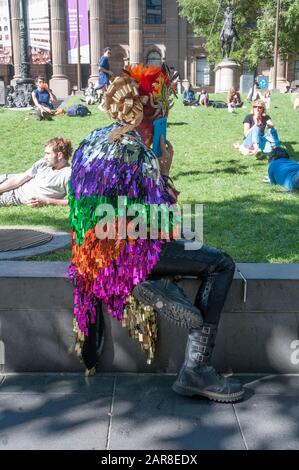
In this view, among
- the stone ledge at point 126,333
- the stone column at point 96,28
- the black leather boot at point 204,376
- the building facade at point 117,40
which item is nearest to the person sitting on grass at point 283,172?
the stone ledge at point 126,333

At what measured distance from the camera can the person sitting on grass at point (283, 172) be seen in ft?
24.8

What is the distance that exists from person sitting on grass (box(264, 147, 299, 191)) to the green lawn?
184 mm

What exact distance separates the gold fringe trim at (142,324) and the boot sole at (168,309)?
142mm

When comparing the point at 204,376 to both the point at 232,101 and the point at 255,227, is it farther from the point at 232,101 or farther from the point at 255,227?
the point at 232,101

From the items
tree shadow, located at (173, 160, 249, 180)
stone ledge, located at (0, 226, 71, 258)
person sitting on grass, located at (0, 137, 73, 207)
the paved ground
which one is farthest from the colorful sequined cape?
tree shadow, located at (173, 160, 249, 180)

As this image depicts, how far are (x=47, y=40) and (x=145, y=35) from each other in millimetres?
10115

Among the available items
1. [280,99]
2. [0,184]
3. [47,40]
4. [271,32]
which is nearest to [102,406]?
[0,184]

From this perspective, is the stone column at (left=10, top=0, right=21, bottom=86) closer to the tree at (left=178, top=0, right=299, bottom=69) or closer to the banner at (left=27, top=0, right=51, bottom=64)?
the banner at (left=27, top=0, right=51, bottom=64)

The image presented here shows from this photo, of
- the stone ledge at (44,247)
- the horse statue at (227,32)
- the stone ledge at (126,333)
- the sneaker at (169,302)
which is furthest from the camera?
the horse statue at (227,32)

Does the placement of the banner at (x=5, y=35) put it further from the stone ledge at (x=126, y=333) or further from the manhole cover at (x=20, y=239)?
the stone ledge at (x=126, y=333)

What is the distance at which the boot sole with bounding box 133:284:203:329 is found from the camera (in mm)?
2959

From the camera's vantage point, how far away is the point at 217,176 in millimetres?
9156

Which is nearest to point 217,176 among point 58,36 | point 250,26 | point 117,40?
point 250,26

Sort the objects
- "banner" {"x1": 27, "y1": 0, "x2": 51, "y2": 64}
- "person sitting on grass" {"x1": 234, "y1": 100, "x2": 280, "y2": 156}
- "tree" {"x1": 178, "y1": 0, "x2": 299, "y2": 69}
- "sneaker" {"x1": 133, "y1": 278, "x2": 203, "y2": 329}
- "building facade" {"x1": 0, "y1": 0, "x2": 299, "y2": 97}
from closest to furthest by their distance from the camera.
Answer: "sneaker" {"x1": 133, "y1": 278, "x2": 203, "y2": 329} → "person sitting on grass" {"x1": 234, "y1": 100, "x2": 280, "y2": 156} → "tree" {"x1": 178, "y1": 0, "x2": 299, "y2": 69} → "building facade" {"x1": 0, "y1": 0, "x2": 299, "y2": 97} → "banner" {"x1": 27, "y1": 0, "x2": 51, "y2": 64}
